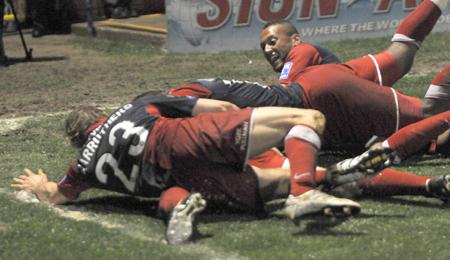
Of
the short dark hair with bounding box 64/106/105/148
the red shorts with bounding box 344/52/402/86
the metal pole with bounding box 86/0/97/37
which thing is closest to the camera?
the short dark hair with bounding box 64/106/105/148

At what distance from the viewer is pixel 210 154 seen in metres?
5.50

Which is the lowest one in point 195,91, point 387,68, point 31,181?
point 31,181

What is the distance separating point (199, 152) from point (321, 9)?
9.75 m

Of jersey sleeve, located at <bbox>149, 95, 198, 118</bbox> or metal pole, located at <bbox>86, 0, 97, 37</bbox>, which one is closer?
jersey sleeve, located at <bbox>149, 95, 198, 118</bbox>

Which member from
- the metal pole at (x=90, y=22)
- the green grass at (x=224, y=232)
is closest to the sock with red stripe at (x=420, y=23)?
the green grass at (x=224, y=232)

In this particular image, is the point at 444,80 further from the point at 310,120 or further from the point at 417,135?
the point at 310,120

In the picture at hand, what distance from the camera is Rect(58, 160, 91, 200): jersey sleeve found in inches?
230

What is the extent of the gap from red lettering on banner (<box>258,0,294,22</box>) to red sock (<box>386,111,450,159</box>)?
861cm

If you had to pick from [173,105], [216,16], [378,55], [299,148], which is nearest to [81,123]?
[173,105]

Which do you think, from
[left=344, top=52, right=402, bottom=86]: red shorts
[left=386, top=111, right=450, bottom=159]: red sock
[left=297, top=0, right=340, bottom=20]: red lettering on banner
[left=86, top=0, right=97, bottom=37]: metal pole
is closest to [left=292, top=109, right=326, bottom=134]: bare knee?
[left=386, top=111, right=450, bottom=159]: red sock

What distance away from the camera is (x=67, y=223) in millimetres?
5660

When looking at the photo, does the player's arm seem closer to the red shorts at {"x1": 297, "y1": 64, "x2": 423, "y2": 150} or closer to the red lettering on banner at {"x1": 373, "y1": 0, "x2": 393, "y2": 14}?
the red shorts at {"x1": 297, "y1": 64, "x2": 423, "y2": 150}

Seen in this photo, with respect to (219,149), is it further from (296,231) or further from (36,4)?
(36,4)

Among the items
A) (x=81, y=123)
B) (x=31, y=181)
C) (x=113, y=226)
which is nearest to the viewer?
(x=113, y=226)
